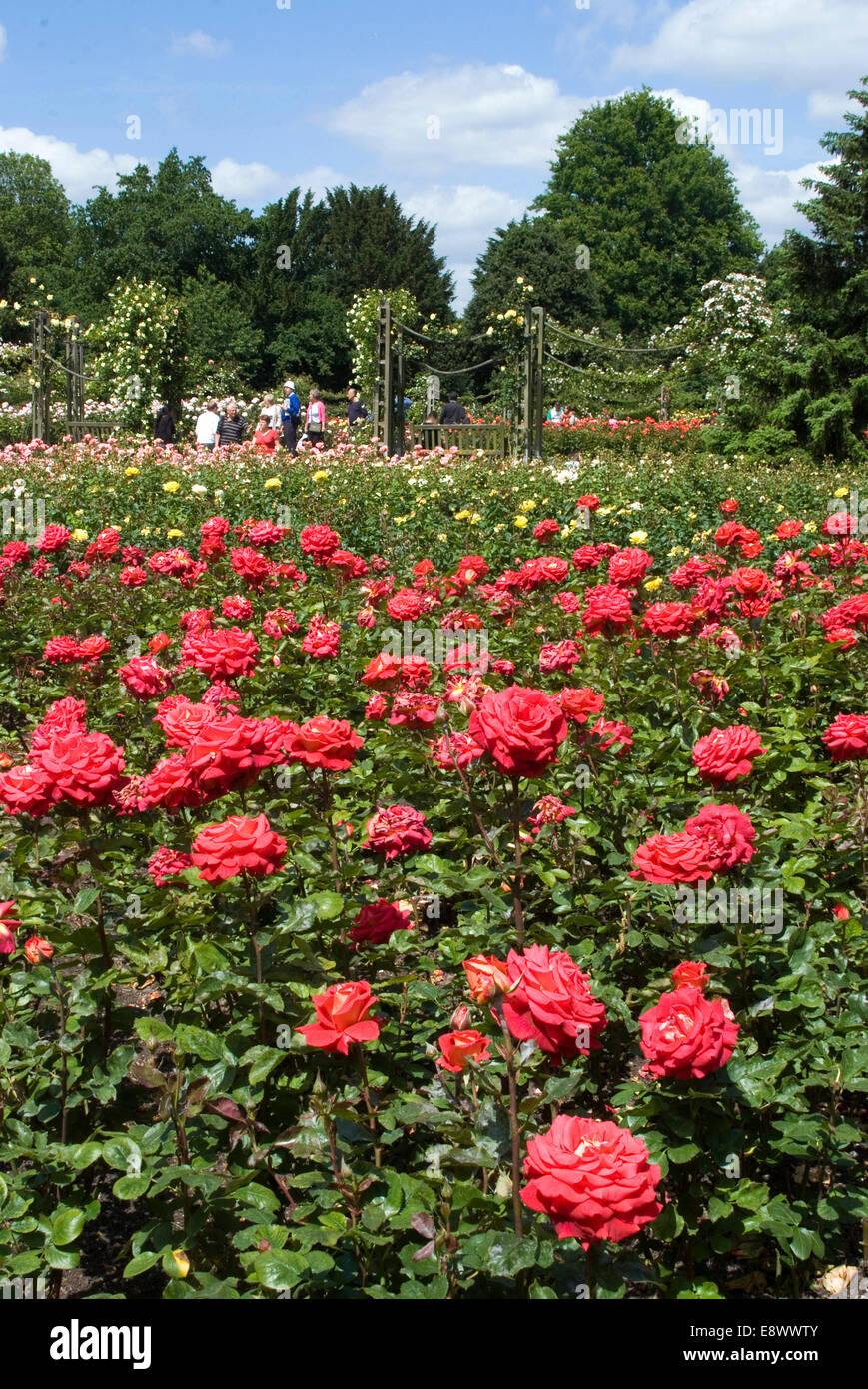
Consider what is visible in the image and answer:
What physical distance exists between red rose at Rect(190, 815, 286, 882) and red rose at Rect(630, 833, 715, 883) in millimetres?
573

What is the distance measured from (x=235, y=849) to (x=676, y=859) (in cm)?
67

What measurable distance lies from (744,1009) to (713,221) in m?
61.2

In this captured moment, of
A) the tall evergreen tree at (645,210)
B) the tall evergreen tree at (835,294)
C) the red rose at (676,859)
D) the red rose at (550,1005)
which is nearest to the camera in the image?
the red rose at (550,1005)

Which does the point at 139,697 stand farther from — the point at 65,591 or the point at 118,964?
the point at 65,591

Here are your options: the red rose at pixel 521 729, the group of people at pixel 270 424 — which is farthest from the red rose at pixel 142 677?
the group of people at pixel 270 424

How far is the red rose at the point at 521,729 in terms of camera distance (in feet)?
5.73

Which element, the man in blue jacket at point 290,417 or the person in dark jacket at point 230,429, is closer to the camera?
the person in dark jacket at point 230,429

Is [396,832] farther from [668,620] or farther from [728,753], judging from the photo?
[668,620]

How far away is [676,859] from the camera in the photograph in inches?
70.2

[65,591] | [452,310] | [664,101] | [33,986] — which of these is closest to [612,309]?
[452,310]

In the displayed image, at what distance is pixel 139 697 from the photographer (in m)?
3.19

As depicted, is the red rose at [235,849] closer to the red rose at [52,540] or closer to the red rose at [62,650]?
the red rose at [62,650]

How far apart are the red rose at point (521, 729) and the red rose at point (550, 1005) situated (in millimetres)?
440

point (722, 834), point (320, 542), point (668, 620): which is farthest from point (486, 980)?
point (320, 542)
